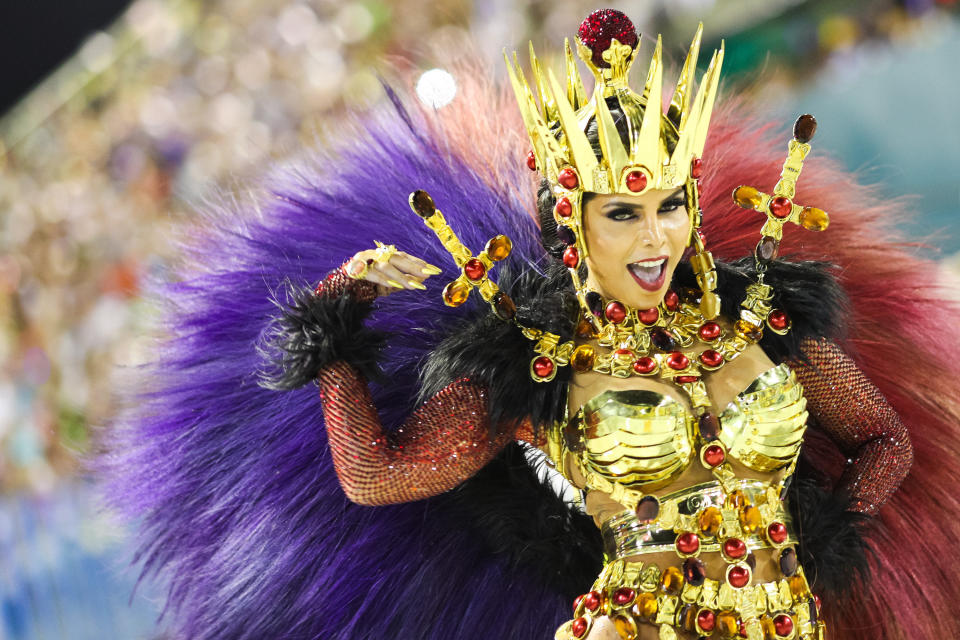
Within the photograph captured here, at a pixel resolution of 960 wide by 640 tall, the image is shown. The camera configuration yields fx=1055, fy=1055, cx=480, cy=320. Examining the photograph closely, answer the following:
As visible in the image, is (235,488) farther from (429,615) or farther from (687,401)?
(687,401)

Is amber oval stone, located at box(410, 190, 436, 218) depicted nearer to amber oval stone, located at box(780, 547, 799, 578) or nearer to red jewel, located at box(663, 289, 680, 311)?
red jewel, located at box(663, 289, 680, 311)

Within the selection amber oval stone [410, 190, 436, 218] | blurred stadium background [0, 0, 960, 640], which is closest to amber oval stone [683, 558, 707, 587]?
amber oval stone [410, 190, 436, 218]

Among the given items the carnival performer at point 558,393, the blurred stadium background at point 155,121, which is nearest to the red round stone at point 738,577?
the carnival performer at point 558,393

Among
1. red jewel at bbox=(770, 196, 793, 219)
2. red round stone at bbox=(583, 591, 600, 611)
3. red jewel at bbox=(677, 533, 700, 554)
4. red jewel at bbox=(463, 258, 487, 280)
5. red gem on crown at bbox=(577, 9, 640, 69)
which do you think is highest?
red gem on crown at bbox=(577, 9, 640, 69)

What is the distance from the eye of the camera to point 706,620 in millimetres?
1023

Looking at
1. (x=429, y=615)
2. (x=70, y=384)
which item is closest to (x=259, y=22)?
(x=70, y=384)

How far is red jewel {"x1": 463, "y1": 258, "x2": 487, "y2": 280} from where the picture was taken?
104 centimetres

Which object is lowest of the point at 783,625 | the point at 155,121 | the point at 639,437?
the point at 783,625

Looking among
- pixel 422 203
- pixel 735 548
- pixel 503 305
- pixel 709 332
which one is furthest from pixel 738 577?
pixel 422 203

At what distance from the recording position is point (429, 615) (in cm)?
119

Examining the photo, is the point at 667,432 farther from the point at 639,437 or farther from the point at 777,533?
the point at 777,533

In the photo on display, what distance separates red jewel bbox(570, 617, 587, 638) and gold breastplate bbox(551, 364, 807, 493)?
5.5 inches

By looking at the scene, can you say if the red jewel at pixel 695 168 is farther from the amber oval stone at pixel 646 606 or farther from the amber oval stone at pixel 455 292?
the amber oval stone at pixel 646 606

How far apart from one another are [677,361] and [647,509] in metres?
0.15
